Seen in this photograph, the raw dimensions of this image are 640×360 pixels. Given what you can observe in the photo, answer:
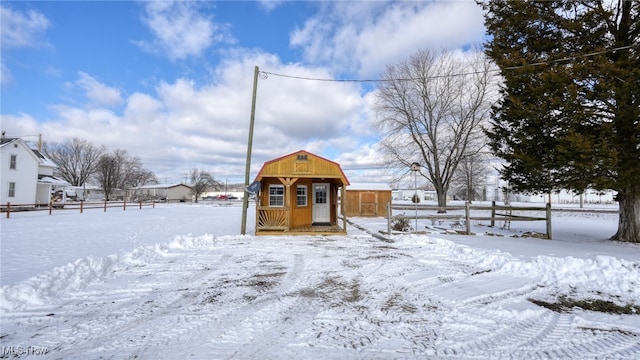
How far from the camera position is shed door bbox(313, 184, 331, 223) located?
14.8 metres

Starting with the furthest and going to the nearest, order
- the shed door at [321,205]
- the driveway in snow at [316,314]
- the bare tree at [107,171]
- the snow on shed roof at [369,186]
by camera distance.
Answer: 1. the bare tree at [107,171]
2. the snow on shed roof at [369,186]
3. the shed door at [321,205]
4. the driveway in snow at [316,314]

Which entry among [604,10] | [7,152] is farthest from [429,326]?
[7,152]

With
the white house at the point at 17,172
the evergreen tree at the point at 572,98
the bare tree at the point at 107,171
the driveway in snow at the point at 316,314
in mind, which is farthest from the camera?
the bare tree at the point at 107,171

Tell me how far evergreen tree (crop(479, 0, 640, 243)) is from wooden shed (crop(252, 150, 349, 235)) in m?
6.76

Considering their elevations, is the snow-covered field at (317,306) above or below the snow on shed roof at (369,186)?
below

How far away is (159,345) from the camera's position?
2998 mm

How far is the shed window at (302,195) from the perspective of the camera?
14219 mm

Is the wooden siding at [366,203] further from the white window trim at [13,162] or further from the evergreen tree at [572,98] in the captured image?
the white window trim at [13,162]

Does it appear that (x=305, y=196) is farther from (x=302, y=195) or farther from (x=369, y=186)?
(x=369, y=186)

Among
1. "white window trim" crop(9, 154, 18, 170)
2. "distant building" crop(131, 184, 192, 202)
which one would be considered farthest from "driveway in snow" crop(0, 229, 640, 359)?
"distant building" crop(131, 184, 192, 202)

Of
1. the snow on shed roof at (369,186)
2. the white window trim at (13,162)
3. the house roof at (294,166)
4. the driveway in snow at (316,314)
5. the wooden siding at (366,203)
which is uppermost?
the white window trim at (13,162)

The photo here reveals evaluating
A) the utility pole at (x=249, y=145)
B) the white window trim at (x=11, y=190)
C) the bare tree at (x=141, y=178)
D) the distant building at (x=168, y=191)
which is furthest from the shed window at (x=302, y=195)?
the bare tree at (x=141, y=178)

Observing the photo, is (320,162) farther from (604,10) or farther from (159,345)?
(604,10)

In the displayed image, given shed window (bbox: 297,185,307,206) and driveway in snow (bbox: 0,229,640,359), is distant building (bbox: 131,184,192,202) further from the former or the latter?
driveway in snow (bbox: 0,229,640,359)
